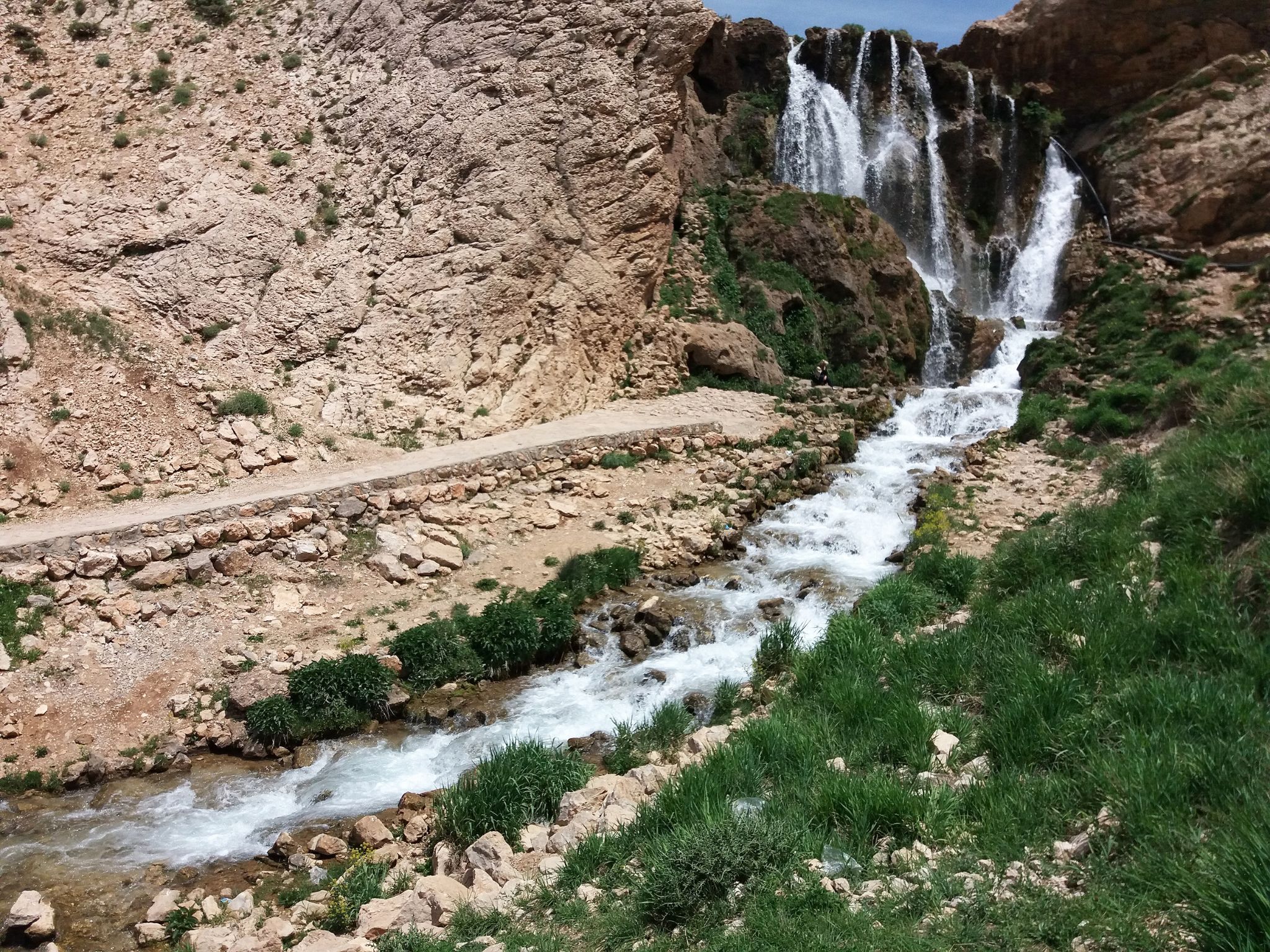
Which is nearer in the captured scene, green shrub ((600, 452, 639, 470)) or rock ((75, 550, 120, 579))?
rock ((75, 550, 120, 579))

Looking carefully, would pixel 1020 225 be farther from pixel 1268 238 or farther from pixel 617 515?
pixel 617 515

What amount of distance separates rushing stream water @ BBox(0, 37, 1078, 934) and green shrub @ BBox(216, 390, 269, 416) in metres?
6.88

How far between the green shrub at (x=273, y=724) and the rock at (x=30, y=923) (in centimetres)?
264

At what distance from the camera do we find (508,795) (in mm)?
6160

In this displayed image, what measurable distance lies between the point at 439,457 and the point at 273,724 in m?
5.81

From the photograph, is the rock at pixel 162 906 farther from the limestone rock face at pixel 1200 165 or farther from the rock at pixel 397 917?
the limestone rock face at pixel 1200 165

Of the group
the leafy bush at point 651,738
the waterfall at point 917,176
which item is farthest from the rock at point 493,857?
the waterfall at point 917,176

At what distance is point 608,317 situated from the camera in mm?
17859

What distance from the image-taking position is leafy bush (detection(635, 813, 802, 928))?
3.98 metres

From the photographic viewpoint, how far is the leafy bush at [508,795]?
6051 millimetres

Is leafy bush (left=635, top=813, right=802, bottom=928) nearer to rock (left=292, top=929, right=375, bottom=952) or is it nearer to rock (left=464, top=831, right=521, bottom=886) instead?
rock (left=464, top=831, right=521, bottom=886)

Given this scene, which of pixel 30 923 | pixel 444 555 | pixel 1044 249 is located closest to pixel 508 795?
pixel 30 923

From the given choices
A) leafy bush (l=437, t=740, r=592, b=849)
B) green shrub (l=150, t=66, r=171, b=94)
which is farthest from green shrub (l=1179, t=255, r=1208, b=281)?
green shrub (l=150, t=66, r=171, b=94)

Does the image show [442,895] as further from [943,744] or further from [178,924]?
[943,744]
